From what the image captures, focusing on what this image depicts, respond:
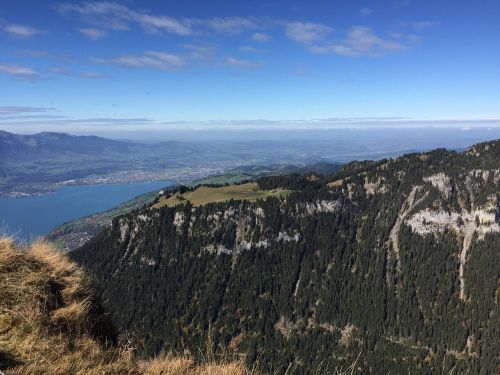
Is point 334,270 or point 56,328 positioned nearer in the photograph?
point 56,328

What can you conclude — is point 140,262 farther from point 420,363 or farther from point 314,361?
point 420,363

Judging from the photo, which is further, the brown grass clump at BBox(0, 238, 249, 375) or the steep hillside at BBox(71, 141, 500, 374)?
the steep hillside at BBox(71, 141, 500, 374)

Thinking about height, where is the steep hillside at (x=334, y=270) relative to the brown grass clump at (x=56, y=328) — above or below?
below

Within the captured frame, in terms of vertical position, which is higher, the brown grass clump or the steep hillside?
the brown grass clump

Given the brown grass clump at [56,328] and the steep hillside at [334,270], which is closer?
the brown grass clump at [56,328]

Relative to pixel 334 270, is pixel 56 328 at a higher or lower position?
higher
